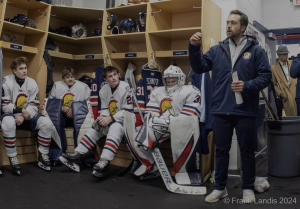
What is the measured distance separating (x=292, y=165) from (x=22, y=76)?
288 cm

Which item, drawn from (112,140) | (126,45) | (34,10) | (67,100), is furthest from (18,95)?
(126,45)

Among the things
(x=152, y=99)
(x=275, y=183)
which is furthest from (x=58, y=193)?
(x=275, y=183)

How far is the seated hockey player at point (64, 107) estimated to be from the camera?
11.5ft

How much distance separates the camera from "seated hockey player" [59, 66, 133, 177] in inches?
116

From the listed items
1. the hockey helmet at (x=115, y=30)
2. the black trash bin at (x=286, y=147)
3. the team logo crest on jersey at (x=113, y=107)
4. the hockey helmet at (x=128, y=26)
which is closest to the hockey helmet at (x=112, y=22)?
the hockey helmet at (x=115, y=30)

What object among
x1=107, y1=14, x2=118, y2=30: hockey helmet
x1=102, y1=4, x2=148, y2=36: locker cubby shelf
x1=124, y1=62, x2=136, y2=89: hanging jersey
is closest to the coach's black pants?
x1=124, y1=62, x2=136, y2=89: hanging jersey

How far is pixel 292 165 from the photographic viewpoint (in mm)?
2998

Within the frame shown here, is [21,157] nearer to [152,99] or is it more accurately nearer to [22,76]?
[22,76]

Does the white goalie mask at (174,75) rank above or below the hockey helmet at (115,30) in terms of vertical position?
below

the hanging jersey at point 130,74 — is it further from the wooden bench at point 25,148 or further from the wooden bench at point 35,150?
the wooden bench at point 25,148

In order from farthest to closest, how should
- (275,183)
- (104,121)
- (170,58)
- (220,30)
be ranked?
(170,58) → (220,30) → (104,121) → (275,183)

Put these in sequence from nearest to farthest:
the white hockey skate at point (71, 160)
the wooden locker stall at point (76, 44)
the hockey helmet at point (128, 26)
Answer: the white hockey skate at point (71, 160)
the hockey helmet at point (128, 26)
the wooden locker stall at point (76, 44)

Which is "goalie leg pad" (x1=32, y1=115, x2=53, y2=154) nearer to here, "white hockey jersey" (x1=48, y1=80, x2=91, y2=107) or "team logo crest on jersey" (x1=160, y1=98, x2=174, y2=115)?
"white hockey jersey" (x1=48, y1=80, x2=91, y2=107)

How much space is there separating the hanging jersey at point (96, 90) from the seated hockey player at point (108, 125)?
0.16m
